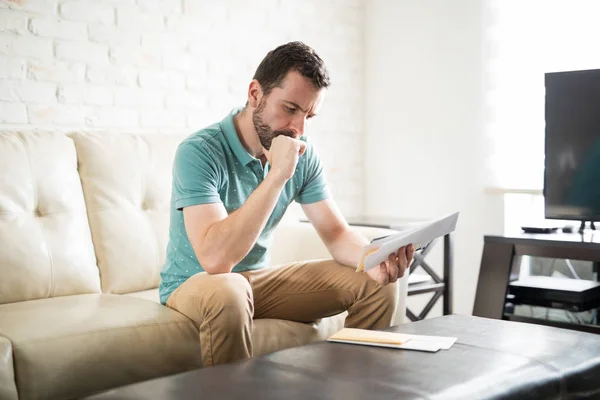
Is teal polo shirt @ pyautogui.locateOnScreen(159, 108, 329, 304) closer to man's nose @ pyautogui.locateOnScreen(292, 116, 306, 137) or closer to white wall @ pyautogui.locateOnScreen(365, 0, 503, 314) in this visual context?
man's nose @ pyautogui.locateOnScreen(292, 116, 306, 137)

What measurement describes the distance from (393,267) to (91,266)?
3.25 feet

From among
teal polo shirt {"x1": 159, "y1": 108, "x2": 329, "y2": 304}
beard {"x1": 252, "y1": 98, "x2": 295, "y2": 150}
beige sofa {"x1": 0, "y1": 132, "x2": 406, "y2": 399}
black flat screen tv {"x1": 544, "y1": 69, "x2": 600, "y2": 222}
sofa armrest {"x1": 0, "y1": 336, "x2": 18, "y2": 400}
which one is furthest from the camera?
black flat screen tv {"x1": 544, "y1": 69, "x2": 600, "y2": 222}

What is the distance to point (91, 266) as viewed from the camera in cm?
242

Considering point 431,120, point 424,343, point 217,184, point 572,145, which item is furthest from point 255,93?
point 431,120

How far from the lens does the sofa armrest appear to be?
5.44 feet

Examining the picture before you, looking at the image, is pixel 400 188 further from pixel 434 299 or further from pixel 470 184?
pixel 434 299

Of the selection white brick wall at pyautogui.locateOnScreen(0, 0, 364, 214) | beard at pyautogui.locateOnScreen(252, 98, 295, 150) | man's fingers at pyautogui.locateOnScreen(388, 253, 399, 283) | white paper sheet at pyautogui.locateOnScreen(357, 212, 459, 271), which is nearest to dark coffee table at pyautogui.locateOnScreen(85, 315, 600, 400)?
white paper sheet at pyautogui.locateOnScreen(357, 212, 459, 271)

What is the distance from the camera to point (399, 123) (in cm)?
387

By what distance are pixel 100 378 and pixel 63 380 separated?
3.6 inches

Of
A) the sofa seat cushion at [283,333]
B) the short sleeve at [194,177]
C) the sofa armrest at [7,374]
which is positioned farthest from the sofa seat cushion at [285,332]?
the sofa armrest at [7,374]

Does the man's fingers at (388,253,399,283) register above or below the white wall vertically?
below

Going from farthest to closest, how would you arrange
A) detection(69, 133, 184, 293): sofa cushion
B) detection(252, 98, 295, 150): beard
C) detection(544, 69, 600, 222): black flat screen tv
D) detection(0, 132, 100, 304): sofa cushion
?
detection(544, 69, 600, 222): black flat screen tv < detection(69, 133, 184, 293): sofa cushion < detection(0, 132, 100, 304): sofa cushion < detection(252, 98, 295, 150): beard

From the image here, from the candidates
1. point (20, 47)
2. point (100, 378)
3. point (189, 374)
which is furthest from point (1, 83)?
point (189, 374)

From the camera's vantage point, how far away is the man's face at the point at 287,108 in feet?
6.85
